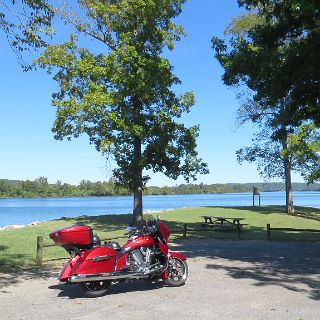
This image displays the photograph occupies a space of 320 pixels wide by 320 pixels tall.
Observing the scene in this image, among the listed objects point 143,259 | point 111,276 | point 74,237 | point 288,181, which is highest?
point 288,181

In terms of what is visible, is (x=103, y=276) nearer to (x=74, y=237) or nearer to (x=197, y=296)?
(x=74, y=237)

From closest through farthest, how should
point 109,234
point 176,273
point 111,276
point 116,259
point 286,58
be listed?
1. point 111,276
2. point 116,259
3. point 176,273
4. point 286,58
5. point 109,234

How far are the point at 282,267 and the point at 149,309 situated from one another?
4.89 metres

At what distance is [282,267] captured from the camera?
10695 mm

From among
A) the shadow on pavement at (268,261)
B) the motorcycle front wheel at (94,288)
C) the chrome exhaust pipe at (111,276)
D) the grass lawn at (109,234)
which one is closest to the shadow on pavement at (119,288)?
the motorcycle front wheel at (94,288)

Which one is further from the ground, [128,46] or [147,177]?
[128,46]

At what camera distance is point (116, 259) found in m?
7.99

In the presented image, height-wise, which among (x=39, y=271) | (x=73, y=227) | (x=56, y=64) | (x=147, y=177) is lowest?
(x=39, y=271)

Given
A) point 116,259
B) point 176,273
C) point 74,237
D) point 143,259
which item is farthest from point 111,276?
point 176,273

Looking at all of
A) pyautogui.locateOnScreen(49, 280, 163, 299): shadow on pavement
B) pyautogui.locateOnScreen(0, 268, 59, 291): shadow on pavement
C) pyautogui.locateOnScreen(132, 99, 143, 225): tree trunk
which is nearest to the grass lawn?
pyautogui.locateOnScreen(0, 268, 59, 291): shadow on pavement

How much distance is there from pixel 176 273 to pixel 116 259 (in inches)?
53.6

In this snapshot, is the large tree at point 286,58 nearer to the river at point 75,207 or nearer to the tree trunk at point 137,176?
the tree trunk at point 137,176

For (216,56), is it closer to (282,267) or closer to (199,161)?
(282,267)

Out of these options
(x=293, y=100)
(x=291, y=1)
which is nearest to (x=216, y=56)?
(x=293, y=100)
